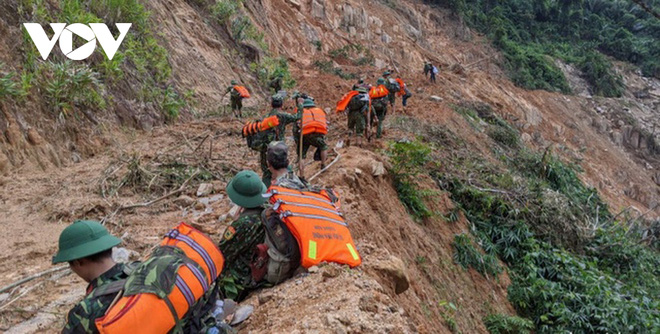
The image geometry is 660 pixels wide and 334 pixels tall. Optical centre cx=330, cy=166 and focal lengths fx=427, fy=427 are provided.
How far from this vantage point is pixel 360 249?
362 cm

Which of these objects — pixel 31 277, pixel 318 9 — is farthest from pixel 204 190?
pixel 318 9

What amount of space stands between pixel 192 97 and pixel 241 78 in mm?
3341

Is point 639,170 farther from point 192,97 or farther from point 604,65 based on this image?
point 192,97

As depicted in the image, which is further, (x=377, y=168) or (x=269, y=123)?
(x=377, y=168)

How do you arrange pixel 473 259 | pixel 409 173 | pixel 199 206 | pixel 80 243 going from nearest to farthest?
pixel 80 243, pixel 199 206, pixel 473 259, pixel 409 173

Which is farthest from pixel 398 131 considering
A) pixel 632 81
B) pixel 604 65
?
pixel 632 81

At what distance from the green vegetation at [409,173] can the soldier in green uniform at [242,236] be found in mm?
3814

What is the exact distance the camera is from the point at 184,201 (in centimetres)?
510

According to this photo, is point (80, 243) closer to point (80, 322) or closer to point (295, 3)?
point (80, 322)

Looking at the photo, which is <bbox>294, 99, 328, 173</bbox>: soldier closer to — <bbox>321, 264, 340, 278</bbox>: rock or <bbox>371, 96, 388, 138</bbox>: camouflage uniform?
<bbox>371, 96, 388, 138</bbox>: camouflage uniform

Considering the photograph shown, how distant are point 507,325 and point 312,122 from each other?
3441 millimetres

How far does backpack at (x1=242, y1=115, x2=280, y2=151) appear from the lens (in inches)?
204

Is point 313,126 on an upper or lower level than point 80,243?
lower

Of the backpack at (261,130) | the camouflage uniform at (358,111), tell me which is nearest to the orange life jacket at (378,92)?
the camouflage uniform at (358,111)
